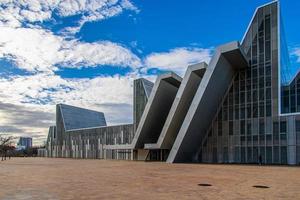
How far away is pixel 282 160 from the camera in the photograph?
38719mm

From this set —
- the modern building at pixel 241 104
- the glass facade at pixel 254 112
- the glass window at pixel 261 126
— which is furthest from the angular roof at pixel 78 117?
the glass window at pixel 261 126

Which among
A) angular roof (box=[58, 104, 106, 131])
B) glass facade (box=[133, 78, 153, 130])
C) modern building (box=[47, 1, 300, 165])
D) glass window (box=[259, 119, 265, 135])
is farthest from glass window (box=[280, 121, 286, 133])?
angular roof (box=[58, 104, 106, 131])

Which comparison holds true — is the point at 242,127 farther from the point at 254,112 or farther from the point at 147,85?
the point at 147,85

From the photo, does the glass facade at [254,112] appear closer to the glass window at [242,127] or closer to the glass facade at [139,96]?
Answer: the glass window at [242,127]

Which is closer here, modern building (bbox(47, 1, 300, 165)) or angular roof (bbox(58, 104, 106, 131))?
modern building (bbox(47, 1, 300, 165))

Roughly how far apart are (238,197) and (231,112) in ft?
108

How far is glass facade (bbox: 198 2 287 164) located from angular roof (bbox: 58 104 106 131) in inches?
2283

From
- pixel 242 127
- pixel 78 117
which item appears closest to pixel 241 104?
pixel 242 127

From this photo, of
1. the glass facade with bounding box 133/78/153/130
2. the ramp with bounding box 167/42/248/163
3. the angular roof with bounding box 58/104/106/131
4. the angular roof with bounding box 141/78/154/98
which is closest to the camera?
the ramp with bounding box 167/42/248/163

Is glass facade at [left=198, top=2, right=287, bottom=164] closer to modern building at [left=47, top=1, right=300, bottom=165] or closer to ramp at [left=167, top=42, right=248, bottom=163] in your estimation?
modern building at [left=47, top=1, right=300, bottom=165]

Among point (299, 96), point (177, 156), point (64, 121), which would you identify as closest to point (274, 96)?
point (299, 96)

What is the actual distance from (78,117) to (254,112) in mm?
68632

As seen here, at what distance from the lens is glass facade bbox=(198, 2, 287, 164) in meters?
40.2

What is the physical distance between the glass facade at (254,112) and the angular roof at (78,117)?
58.0 metres
